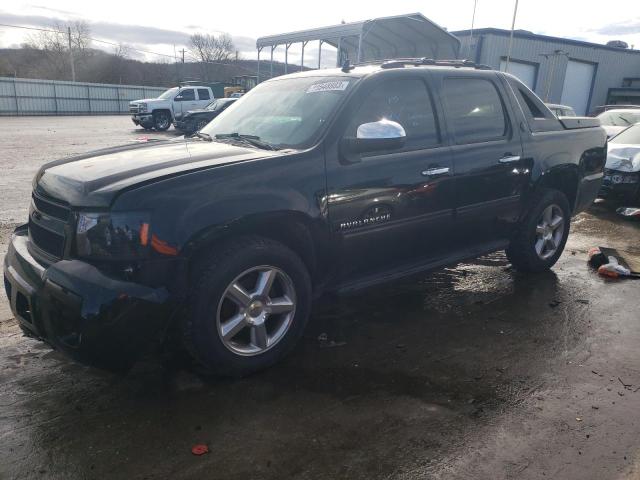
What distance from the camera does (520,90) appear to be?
4.77m

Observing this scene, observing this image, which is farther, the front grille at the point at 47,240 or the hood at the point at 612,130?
the hood at the point at 612,130

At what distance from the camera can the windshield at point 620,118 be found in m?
12.1

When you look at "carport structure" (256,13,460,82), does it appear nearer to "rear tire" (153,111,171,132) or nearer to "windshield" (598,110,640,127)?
"rear tire" (153,111,171,132)

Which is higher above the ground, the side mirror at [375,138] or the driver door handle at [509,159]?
the side mirror at [375,138]

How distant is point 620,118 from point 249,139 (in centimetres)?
1186

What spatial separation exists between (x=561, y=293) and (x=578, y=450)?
243 centimetres

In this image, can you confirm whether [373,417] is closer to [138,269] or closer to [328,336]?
[328,336]

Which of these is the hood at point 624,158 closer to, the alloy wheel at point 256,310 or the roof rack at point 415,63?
the roof rack at point 415,63

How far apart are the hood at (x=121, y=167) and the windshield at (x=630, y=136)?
→ 8321mm

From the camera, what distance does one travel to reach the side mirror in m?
3.31

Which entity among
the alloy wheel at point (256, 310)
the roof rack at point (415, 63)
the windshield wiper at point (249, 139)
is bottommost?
the alloy wheel at point (256, 310)

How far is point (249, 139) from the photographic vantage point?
11.9 ft

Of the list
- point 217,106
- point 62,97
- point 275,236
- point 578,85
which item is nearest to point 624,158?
point 275,236

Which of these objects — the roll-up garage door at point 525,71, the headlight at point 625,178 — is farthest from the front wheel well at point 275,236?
the roll-up garage door at point 525,71
